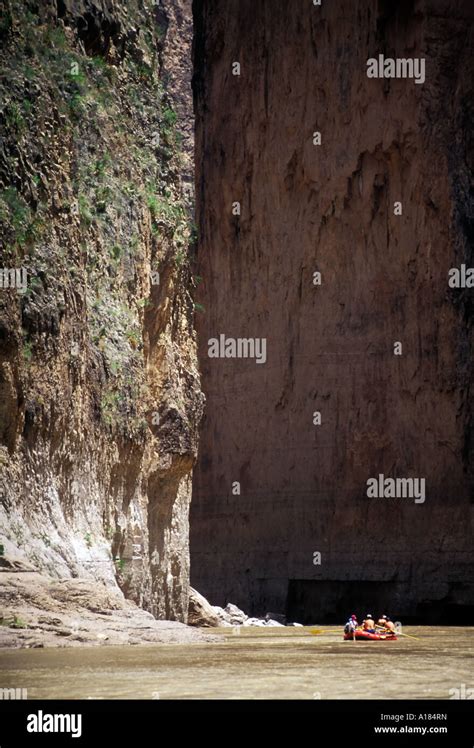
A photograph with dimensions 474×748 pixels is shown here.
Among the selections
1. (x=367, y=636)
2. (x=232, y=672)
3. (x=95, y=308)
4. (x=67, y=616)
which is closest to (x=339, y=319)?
(x=95, y=308)

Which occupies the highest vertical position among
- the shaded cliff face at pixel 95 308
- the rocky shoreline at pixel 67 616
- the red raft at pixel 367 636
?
the shaded cliff face at pixel 95 308

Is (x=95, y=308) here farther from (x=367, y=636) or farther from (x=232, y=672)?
(x=232, y=672)

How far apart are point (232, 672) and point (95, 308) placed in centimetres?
1385

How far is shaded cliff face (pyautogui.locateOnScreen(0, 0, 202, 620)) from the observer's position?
24.3m

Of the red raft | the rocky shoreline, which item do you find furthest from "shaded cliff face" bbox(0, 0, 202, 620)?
the red raft

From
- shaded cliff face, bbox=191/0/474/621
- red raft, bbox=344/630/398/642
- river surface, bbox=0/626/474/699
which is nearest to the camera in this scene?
river surface, bbox=0/626/474/699

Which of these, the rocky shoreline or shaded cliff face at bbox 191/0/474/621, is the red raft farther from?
shaded cliff face at bbox 191/0/474/621

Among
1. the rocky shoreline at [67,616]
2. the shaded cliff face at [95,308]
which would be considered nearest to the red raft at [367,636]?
the rocky shoreline at [67,616]

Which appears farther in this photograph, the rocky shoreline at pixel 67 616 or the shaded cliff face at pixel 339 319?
the shaded cliff face at pixel 339 319

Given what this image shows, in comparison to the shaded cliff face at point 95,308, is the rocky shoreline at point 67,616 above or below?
below

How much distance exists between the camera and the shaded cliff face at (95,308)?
2434 centimetres

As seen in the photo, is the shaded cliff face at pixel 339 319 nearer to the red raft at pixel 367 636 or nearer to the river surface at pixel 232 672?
the red raft at pixel 367 636

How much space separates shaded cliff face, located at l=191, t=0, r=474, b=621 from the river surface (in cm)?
2690

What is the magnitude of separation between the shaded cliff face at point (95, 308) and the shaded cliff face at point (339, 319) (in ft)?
56.3
